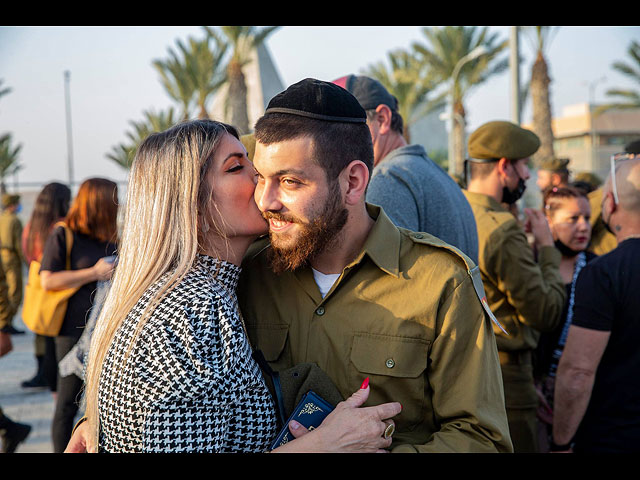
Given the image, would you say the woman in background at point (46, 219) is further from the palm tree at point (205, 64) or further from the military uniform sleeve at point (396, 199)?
the palm tree at point (205, 64)

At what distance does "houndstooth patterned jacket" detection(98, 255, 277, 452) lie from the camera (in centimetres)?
175

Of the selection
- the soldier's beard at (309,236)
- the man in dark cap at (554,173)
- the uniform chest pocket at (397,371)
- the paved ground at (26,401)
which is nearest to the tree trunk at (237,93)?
the paved ground at (26,401)

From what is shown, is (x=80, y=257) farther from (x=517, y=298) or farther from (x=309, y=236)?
(x=309, y=236)

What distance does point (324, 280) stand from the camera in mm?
2152

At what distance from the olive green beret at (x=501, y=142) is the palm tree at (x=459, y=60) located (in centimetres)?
1932

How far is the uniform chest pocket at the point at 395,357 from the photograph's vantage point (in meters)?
1.93

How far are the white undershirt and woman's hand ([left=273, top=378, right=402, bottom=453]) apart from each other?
410 mm

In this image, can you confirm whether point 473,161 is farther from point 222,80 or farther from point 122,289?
point 222,80

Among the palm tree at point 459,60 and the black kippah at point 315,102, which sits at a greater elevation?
the palm tree at point 459,60

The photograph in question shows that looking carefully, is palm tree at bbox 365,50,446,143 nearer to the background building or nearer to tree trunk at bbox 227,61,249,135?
tree trunk at bbox 227,61,249,135

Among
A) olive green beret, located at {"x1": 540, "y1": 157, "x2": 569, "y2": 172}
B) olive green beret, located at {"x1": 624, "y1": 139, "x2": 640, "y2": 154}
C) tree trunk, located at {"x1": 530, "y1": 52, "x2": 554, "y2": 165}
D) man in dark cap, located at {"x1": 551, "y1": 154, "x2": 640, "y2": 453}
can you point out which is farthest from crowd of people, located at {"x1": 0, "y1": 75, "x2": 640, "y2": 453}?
tree trunk, located at {"x1": 530, "y1": 52, "x2": 554, "y2": 165}
